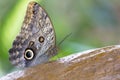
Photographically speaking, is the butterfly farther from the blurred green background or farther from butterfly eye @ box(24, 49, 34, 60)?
the blurred green background

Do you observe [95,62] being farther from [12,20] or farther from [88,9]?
[88,9]

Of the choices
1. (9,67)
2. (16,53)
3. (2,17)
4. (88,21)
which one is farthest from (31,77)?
(88,21)

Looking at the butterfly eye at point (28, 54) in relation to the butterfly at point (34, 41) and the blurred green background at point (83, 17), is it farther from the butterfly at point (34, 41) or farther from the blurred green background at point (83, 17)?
the blurred green background at point (83, 17)

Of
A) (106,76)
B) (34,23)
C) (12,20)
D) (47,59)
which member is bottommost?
(106,76)

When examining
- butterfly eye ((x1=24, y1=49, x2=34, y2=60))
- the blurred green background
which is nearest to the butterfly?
butterfly eye ((x1=24, y1=49, x2=34, y2=60))

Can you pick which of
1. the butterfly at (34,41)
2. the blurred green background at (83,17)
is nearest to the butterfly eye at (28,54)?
the butterfly at (34,41)

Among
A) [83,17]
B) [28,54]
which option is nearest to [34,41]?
[28,54]

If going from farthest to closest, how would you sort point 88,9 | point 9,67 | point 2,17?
point 88,9, point 2,17, point 9,67

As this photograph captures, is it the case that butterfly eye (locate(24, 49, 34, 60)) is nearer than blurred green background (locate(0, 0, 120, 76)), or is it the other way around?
butterfly eye (locate(24, 49, 34, 60))

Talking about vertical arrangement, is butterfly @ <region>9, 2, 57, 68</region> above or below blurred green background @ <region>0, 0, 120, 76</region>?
below
